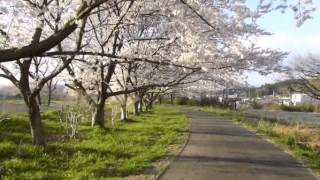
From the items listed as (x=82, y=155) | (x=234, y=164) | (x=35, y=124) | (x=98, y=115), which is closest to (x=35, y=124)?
(x=35, y=124)

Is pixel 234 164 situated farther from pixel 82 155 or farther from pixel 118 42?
pixel 118 42

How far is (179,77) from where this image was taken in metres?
25.6

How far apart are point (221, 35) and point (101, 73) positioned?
7.73 m

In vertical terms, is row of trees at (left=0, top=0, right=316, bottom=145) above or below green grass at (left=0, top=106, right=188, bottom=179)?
above

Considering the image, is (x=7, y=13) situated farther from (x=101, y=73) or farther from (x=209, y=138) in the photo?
(x=209, y=138)

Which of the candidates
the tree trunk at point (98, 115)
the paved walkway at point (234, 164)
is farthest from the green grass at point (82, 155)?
the tree trunk at point (98, 115)

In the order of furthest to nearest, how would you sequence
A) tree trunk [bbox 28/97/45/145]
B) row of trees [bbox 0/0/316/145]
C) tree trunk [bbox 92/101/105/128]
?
tree trunk [bbox 92/101/105/128] → tree trunk [bbox 28/97/45/145] → row of trees [bbox 0/0/316/145]

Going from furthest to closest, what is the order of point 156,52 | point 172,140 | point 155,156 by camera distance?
point 172,140 < point 156,52 < point 155,156

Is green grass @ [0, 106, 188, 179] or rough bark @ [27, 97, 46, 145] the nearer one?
green grass @ [0, 106, 188, 179]

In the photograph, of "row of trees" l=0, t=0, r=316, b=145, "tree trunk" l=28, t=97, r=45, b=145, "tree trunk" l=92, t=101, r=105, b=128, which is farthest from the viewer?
"tree trunk" l=92, t=101, r=105, b=128

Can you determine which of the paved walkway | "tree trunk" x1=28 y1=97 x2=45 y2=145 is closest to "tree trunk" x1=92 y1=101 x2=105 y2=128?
the paved walkway

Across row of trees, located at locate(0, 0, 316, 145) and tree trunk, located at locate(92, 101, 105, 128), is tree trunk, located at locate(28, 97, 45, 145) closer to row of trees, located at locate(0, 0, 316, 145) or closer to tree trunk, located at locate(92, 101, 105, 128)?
row of trees, located at locate(0, 0, 316, 145)

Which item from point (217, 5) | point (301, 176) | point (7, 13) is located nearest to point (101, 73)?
point (217, 5)

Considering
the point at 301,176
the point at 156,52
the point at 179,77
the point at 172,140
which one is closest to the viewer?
the point at 301,176
